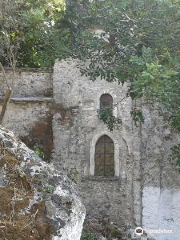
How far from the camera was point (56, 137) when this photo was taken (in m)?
14.1

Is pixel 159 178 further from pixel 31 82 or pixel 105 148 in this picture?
pixel 31 82

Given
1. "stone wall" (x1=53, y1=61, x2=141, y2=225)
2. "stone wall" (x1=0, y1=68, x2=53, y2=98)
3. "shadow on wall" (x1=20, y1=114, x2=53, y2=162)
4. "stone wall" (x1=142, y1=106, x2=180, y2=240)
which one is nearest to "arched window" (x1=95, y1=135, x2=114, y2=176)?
"stone wall" (x1=53, y1=61, x2=141, y2=225)

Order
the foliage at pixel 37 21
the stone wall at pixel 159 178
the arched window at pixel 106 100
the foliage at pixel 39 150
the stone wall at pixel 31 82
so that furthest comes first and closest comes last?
the stone wall at pixel 31 82, the arched window at pixel 106 100, the stone wall at pixel 159 178, the foliage at pixel 39 150, the foliage at pixel 37 21

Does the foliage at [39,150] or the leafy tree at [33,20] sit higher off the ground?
the leafy tree at [33,20]

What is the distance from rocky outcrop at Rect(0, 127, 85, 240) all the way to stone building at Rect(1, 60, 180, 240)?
8037 mm

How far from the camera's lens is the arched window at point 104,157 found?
1415cm

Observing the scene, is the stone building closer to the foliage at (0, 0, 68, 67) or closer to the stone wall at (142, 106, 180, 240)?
the stone wall at (142, 106, 180, 240)

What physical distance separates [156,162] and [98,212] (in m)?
2.77

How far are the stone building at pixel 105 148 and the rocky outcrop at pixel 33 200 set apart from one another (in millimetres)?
8037

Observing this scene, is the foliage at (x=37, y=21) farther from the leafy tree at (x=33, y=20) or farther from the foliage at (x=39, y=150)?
the foliage at (x=39, y=150)

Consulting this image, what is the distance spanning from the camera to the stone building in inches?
538

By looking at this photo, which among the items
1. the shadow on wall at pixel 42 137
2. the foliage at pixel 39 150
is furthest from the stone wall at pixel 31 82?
the foliage at pixel 39 150

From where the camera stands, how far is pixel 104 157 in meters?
14.2

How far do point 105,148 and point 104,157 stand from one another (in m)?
0.33
